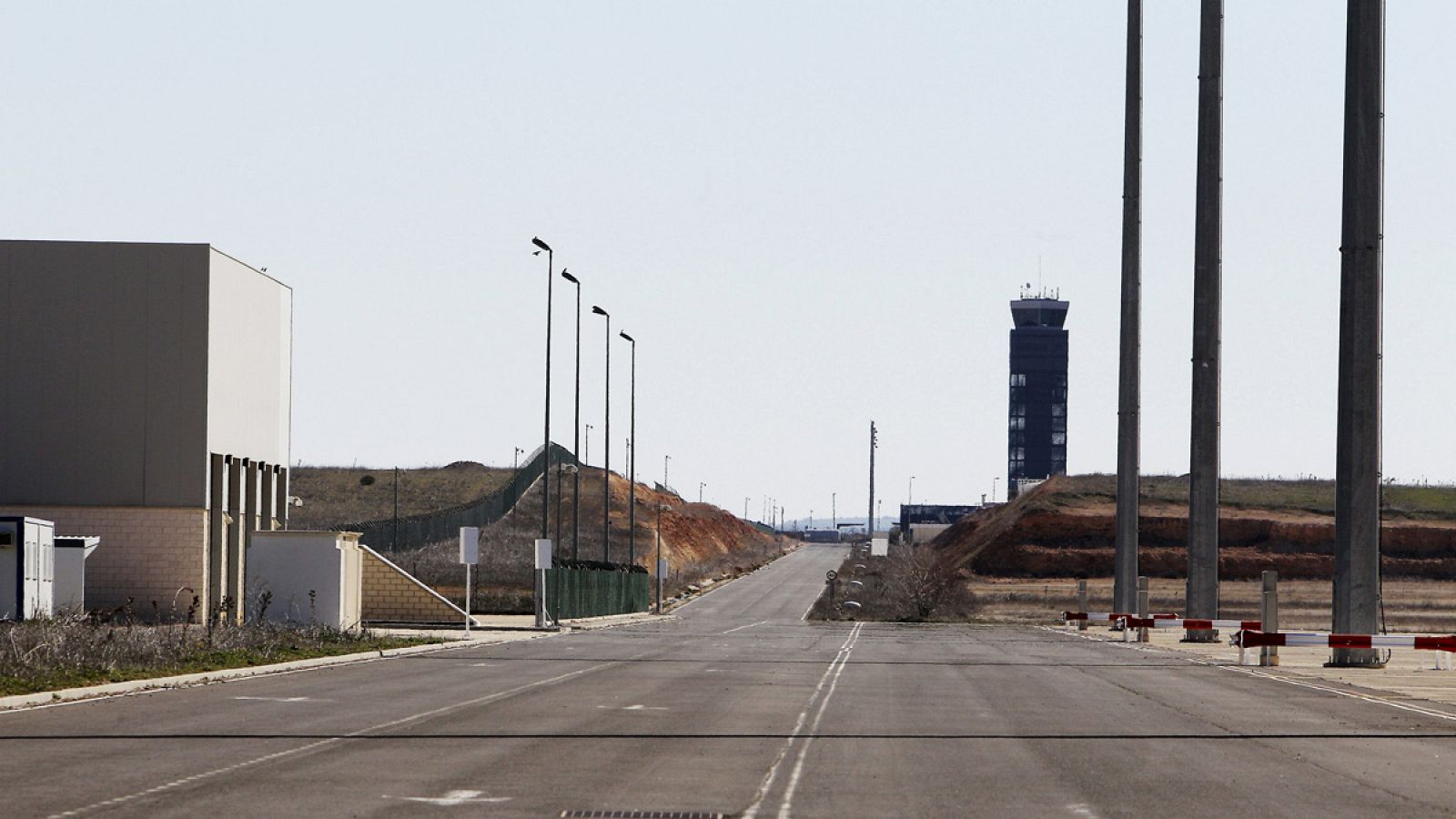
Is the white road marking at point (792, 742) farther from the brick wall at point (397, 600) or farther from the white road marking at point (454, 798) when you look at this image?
the brick wall at point (397, 600)

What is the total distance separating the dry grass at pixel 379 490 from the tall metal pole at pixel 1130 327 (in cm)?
8854

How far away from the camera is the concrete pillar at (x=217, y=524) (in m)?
48.1

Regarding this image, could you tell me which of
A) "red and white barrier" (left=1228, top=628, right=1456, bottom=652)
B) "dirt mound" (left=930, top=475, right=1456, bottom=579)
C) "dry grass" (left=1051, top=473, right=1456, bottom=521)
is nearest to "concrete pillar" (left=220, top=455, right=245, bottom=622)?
"red and white barrier" (left=1228, top=628, right=1456, bottom=652)

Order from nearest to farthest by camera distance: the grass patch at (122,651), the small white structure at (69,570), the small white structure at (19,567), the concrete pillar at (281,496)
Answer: the grass patch at (122,651) → the small white structure at (19,567) → the small white structure at (69,570) → the concrete pillar at (281,496)

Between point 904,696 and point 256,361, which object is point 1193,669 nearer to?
point 904,696

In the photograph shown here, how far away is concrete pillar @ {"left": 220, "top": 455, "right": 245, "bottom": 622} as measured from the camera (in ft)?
165

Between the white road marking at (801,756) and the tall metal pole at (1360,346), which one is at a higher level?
the tall metal pole at (1360,346)

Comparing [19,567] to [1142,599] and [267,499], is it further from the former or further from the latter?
[1142,599]

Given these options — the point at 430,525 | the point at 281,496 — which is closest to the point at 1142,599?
the point at 281,496

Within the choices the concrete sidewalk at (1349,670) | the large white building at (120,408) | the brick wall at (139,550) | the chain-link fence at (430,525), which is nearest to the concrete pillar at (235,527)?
the large white building at (120,408)

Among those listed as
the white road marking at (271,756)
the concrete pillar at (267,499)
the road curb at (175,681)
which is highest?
the concrete pillar at (267,499)

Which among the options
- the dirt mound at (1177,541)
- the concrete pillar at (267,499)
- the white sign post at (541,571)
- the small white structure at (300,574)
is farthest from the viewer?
the dirt mound at (1177,541)

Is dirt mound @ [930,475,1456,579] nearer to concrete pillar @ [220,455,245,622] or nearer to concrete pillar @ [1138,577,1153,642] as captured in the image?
concrete pillar @ [1138,577,1153,642]

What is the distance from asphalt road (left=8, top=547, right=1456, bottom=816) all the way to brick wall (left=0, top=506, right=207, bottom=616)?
1650 cm
